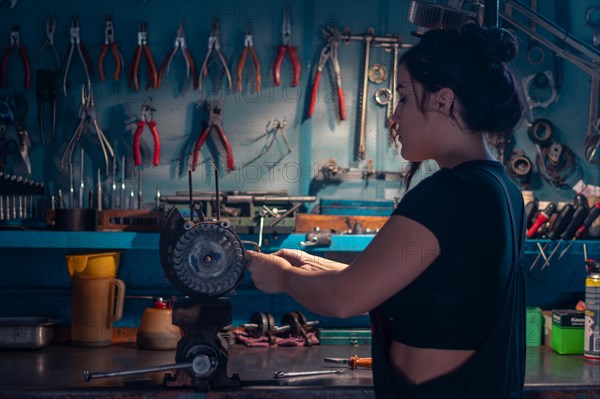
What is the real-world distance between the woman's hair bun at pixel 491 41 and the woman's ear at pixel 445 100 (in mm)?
121

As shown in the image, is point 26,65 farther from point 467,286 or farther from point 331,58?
point 467,286

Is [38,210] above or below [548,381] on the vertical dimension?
above

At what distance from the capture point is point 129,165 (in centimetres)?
353

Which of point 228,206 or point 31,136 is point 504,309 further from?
point 31,136

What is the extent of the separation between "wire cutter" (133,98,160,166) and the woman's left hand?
5.80 ft

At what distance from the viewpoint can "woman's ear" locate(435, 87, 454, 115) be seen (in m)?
1.53

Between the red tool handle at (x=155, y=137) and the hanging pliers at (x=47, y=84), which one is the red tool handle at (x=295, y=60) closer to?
the red tool handle at (x=155, y=137)

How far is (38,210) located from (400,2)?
190 cm

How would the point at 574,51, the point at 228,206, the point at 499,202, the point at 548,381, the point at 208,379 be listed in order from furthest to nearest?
1. the point at 574,51
2. the point at 228,206
3. the point at 548,381
4. the point at 208,379
5. the point at 499,202

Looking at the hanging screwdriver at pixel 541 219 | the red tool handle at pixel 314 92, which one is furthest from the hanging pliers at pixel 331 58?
the hanging screwdriver at pixel 541 219

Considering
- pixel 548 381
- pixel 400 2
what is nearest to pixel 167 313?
pixel 548 381

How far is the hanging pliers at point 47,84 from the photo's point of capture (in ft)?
11.2

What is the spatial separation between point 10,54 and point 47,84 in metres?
0.22

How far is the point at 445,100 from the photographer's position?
154cm
